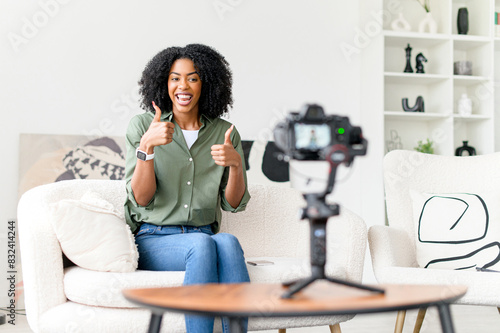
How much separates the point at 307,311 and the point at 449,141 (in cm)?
329

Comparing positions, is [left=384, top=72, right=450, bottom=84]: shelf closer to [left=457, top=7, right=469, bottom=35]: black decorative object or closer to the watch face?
[left=457, top=7, right=469, bottom=35]: black decorative object

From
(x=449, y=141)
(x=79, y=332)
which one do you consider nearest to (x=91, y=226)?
(x=79, y=332)

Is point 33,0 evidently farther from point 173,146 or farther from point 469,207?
point 469,207

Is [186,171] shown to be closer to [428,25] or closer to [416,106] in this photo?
[416,106]

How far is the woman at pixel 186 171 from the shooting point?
66.8 inches

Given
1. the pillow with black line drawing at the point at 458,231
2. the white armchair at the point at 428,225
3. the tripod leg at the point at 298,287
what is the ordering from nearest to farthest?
the tripod leg at the point at 298,287
the white armchair at the point at 428,225
the pillow with black line drawing at the point at 458,231

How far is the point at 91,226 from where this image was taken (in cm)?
182

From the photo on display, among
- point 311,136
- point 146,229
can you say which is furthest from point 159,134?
point 311,136

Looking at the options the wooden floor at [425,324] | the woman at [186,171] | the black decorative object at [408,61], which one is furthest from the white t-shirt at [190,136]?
the black decorative object at [408,61]

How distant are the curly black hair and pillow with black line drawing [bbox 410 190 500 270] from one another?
959 mm

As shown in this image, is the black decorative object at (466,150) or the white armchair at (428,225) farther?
the black decorative object at (466,150)

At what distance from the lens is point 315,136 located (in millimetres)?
1040

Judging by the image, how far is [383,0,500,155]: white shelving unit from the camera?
388cm

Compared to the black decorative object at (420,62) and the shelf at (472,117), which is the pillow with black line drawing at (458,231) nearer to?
the shelf at (472,117)
